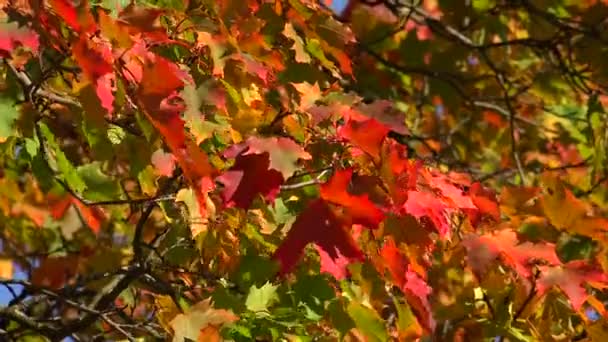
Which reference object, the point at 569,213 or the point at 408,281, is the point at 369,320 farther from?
the point at 569,213

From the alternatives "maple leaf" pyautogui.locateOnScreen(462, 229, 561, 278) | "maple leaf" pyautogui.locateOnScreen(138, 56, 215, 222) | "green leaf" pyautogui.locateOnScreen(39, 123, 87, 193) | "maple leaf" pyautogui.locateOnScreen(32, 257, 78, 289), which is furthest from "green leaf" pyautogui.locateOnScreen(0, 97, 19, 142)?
"maple leaf" pyautogui.locateOnScreen(32, 257, 78, 289)

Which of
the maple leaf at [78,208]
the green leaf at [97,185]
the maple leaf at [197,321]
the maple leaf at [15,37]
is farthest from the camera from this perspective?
the maple leaf at [78,208]

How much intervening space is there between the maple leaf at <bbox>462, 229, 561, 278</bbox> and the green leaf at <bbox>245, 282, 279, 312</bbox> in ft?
1.51

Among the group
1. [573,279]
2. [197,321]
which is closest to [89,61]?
[197,321]

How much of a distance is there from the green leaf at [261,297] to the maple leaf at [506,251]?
1.51ft

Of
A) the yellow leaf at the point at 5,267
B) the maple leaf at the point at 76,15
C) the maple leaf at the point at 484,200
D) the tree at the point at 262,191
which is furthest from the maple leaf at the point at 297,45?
the yellow leaf at the point at 5,267

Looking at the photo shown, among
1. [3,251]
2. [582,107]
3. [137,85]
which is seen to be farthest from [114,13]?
[582,107]

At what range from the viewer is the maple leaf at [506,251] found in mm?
2475

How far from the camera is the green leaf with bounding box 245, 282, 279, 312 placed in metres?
2.27

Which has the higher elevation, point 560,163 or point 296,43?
point 296,43

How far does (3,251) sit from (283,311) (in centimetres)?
264

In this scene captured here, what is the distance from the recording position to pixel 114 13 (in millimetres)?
2070

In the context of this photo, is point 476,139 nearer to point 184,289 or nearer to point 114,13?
point 184,289

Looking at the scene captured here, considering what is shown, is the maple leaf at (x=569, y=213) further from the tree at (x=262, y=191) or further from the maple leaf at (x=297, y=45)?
the maple leaf at (x=297, y=45)
